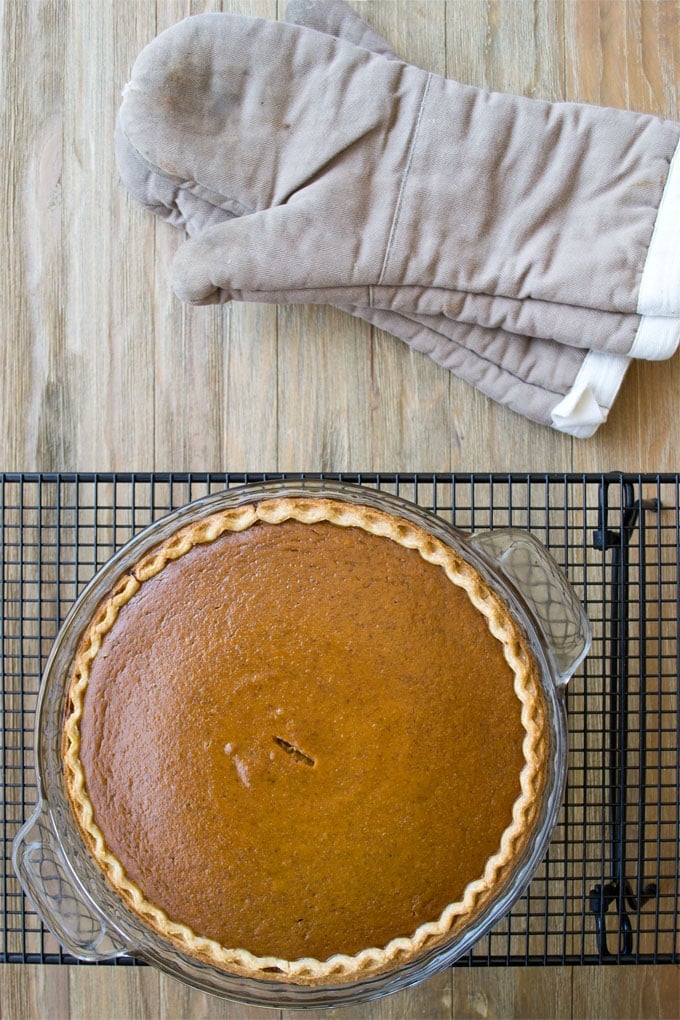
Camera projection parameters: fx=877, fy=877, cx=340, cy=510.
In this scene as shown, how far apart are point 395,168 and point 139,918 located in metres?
0.80

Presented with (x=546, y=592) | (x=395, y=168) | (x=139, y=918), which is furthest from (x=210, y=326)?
(x=139, y=918)

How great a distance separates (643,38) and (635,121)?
220 mm

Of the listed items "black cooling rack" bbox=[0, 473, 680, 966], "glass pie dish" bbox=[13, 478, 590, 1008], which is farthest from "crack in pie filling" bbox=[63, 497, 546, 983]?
"black cooling rack" bbox=[0, 473, 680, 966]

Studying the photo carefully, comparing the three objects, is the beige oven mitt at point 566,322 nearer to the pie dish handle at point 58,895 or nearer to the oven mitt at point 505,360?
the oven mitt at point 505,360

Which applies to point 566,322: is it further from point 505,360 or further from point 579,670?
point 579,670

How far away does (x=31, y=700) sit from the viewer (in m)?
1.08

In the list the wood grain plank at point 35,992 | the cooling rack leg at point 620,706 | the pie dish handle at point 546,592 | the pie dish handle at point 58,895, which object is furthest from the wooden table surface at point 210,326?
the wood grain plank at point 35,992

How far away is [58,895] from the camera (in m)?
0.73

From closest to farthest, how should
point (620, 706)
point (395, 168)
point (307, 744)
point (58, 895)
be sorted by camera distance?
point (307, 744)
point (58, 895)
point (620, 706)
point (395, 168)

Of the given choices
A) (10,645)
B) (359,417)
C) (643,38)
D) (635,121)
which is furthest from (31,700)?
(643,38)

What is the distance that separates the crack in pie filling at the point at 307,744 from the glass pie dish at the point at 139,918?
0.07 ft

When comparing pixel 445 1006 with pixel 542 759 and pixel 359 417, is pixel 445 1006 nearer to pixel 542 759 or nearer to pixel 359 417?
pixel 542 759

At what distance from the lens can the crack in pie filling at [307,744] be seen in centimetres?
62

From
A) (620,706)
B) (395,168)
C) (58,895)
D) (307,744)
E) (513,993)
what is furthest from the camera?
(513,993)
